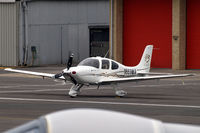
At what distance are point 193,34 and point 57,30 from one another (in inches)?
657

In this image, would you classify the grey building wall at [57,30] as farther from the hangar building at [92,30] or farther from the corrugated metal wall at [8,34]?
the corrugated metal wall at [8,34]

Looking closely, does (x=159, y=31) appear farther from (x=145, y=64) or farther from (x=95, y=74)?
(x=95, y=74)

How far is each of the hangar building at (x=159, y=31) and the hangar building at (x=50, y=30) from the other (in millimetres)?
5953

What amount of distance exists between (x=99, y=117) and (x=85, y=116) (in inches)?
3.7

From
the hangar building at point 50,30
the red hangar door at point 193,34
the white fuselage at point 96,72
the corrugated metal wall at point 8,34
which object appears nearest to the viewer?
the white fuselage at point 96,72

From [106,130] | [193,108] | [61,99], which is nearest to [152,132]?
[106,130]

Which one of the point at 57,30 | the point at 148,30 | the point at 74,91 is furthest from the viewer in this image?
the point at 57,30

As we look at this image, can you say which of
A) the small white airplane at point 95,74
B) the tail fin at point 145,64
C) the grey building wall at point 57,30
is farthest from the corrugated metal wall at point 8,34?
the small white airplane at point 95,74

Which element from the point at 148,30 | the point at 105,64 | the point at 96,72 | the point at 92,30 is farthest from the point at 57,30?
the point at 96,72

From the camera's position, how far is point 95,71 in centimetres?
2283

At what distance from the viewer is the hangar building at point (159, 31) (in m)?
46.8

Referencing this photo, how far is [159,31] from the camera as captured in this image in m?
49.3

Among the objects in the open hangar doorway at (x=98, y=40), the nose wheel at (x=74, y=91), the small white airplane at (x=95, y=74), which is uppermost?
the open hangar doorway at (x=98, y=40)

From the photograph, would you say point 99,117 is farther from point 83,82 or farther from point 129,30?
point 129,30
